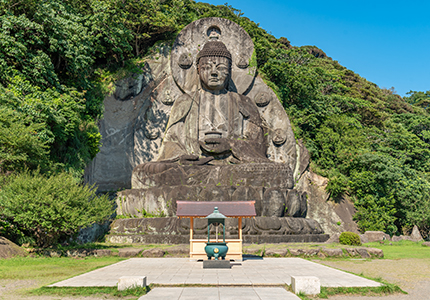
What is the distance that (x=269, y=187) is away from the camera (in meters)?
13.3

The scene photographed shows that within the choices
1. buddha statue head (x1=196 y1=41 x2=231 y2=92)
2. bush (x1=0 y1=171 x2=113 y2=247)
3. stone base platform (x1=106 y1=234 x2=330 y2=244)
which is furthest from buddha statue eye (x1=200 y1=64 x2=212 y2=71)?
bush (x1=0 y1=171 x2=113 y2=247)

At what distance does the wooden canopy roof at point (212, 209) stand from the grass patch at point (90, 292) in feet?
10.8

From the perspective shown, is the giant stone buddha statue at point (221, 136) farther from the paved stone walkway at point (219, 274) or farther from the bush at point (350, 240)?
the paved stone walkway at point (219, 274)

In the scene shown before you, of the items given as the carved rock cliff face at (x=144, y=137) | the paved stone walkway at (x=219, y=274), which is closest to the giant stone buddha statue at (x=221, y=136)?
the carved rock cliff face at (x=144, y=137)

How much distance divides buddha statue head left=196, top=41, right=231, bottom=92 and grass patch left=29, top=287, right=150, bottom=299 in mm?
12323

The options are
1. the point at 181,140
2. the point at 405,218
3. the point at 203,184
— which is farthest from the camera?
the point at 405,218

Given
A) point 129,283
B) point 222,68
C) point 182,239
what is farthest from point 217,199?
point 129,283

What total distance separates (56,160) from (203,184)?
507cm

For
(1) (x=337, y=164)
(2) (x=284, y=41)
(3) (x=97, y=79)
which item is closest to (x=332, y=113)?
(1) (x=337, y=164)

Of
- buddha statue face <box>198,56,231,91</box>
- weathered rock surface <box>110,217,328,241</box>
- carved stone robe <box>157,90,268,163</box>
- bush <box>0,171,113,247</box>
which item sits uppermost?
buddha statue face <box>198,56,231,91</box>

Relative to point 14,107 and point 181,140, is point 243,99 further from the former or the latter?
point 14,107

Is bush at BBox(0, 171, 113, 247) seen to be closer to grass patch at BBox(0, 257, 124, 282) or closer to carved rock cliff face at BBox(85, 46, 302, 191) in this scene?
grass patch at BBox(0, 257, 124, 282)

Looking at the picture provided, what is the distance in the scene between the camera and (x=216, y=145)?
1553 centimetres

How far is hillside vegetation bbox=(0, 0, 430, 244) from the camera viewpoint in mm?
11492
